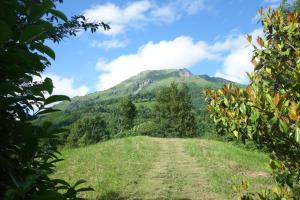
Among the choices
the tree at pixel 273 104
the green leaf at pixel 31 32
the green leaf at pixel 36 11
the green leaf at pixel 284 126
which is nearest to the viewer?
the green leaf at pixel 31 32

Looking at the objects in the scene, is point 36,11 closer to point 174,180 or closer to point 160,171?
point 174,180

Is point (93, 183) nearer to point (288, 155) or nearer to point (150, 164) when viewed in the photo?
point (150, 164)

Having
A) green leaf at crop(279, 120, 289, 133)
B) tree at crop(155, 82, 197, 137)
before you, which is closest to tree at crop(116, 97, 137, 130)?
tree at crop(155, 82, 197, 137)

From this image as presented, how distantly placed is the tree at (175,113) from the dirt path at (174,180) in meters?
46.9

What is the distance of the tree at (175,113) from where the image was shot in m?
66.7

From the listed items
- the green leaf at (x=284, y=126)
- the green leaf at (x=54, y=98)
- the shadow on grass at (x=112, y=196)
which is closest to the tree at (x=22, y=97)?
the green leaf at (x=54, y=98)

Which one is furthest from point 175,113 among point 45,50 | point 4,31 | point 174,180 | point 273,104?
point 4,31

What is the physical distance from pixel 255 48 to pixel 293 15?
562mm

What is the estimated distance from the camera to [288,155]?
12.5 ft

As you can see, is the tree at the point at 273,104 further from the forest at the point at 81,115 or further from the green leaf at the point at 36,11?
the green leaf at the point at 36,11

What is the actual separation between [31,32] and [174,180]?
12.8 metres

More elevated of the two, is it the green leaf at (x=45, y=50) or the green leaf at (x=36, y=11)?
the green leaf at (x=36, y=11)

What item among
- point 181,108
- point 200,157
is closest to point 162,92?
point 181,108

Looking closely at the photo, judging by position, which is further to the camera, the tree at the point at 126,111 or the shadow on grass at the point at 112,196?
the tree at the point at 126,111
